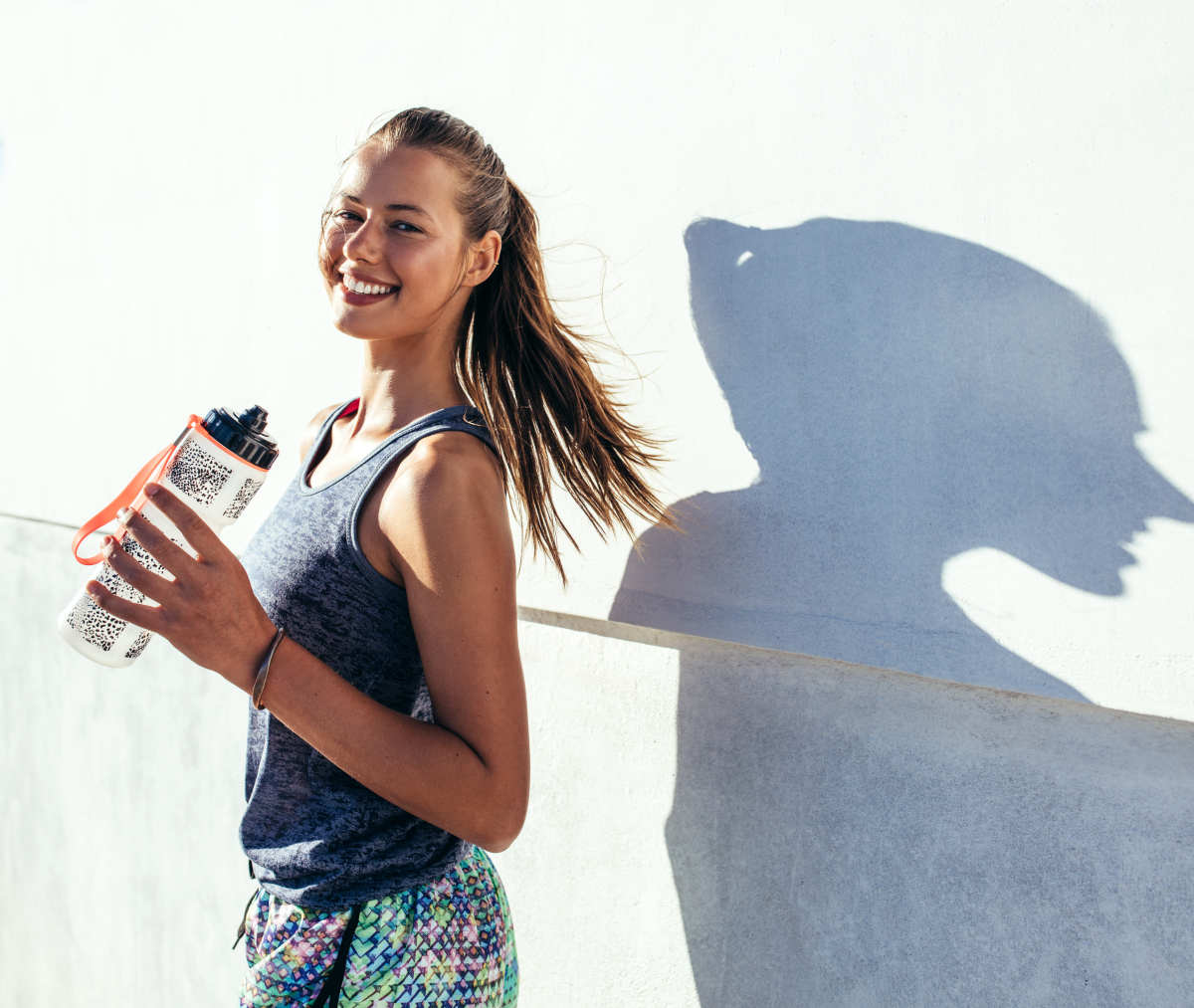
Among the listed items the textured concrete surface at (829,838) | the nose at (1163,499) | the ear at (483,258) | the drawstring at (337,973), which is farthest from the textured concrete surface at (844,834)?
the ear at (483,258)

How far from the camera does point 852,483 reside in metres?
1.23

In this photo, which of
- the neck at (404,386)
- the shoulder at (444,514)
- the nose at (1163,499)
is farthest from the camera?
the neck at (404,386)


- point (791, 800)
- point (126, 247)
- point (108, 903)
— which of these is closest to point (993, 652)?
point (791, 800)

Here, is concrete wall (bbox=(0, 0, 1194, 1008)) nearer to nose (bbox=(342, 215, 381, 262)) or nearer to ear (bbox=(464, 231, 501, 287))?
ear (bbox=(464, 231, 501, 287))

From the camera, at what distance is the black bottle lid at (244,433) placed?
1147 millimetres

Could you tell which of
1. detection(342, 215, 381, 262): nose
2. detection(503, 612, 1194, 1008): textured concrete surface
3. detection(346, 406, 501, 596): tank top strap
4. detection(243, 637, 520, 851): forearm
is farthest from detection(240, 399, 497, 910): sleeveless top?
detection(503, 612, 1194, 1008): textured concrete surface

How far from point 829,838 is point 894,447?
0.46 meters

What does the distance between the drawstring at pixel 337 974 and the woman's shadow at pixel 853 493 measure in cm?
42

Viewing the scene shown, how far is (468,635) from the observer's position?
110cm

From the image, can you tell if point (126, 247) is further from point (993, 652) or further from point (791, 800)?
point (993, 652)

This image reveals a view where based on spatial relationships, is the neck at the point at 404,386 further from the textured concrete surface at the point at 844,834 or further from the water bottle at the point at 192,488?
the textured concrete surface at the point at 844,834

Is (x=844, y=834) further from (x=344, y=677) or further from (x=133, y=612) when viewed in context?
(x=133, y=612)

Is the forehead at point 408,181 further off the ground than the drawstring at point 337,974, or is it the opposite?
the forehead at point 408,181

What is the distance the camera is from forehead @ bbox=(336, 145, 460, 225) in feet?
4.18
